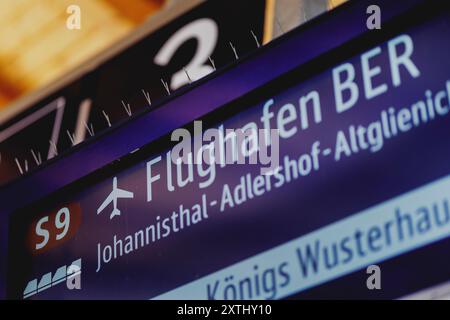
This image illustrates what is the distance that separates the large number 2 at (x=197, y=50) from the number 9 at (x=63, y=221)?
2.48ft

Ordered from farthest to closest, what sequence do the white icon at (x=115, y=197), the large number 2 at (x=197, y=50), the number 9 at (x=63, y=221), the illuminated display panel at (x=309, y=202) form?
the large number 2 at (x=197, y=50), the number 9 at (x=63, y=221), the white icon at (x=115, y=197), the illuminated display panel at (x=309, y=202)

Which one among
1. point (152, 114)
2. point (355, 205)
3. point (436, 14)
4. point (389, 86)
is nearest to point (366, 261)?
point (355, 205)

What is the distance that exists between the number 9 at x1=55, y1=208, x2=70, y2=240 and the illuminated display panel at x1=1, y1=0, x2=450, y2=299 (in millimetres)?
68

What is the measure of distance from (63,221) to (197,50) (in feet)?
3.08

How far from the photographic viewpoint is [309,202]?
6.26 feet

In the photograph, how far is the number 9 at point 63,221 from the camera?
238cm

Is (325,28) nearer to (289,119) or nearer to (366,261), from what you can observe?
(289,119)

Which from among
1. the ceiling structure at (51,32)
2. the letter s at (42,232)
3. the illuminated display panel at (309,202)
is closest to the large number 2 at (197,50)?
the letter s at (42,232)

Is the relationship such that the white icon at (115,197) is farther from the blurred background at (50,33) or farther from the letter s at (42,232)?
the blurred background at (50,33)

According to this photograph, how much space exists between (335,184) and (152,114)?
527mm

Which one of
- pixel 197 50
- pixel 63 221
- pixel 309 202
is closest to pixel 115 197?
pixel 63 221

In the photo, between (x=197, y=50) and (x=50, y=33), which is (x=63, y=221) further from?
(x=50, y=33)
